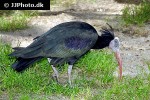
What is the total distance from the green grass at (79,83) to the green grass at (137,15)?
7.47 feet

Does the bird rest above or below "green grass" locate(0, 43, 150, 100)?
above

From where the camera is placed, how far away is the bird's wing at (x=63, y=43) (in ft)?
19.1

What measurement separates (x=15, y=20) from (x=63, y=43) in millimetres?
2870

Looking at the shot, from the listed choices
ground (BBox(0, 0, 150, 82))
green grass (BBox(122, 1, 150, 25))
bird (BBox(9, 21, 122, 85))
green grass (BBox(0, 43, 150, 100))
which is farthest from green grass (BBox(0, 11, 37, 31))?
bird (BBox(9, 21, 122, 85))

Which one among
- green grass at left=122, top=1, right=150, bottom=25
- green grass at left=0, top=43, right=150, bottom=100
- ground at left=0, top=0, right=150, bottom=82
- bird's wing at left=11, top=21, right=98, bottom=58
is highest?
bird's wing at left=11, top=21, right=98, bottom=58

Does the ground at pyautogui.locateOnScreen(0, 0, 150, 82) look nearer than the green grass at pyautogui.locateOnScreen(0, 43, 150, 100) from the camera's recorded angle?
No

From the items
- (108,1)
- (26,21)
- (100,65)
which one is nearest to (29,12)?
(26,21)

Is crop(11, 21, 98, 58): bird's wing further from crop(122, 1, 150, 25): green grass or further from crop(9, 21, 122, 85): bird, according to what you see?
crop(122, 1, 150, 25): green grass

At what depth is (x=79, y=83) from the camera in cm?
616

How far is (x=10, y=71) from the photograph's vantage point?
6219mm

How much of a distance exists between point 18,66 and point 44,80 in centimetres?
53

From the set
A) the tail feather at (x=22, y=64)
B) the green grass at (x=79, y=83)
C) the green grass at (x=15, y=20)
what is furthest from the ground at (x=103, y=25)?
the tail feather at (x=22, y=64)

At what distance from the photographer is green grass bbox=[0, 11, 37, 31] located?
332 inches

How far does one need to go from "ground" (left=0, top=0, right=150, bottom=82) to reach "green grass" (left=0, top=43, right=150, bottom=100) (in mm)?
386
